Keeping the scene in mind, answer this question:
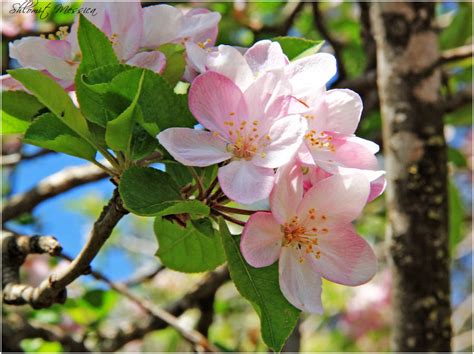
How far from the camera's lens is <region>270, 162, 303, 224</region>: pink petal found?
0.62 metres

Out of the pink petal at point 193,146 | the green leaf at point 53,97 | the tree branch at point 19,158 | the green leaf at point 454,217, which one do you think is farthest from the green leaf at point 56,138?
the green leaf at point 454,217

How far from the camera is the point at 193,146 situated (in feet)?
2.09

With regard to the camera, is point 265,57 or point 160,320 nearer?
point 265,57

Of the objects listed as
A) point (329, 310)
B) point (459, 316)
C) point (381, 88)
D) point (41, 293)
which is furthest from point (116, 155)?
point (459, 316)

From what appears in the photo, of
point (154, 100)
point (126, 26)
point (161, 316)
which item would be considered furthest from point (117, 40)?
A: point (161, 316)

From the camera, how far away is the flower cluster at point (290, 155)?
622mm

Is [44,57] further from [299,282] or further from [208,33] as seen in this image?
[299,282]

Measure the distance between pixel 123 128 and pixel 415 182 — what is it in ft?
2.46

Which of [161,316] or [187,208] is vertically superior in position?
[187,208]

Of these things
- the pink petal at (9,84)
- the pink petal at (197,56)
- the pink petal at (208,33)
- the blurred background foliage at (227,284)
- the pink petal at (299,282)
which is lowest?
the blurred background foliage at (227,284)

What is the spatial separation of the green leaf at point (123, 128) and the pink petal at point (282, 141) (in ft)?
0.41

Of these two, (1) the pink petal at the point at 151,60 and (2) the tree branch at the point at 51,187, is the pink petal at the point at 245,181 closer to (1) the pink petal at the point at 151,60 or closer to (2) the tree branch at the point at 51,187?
(1) the pink petal at the point at 151,60

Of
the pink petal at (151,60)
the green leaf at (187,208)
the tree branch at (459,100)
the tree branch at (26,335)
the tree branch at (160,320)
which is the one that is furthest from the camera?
the tree branch at (459,100)

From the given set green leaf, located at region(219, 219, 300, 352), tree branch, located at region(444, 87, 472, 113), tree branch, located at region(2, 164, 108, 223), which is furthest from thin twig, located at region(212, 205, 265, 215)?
tree branch, located at region(444, 87, 472, 113)
